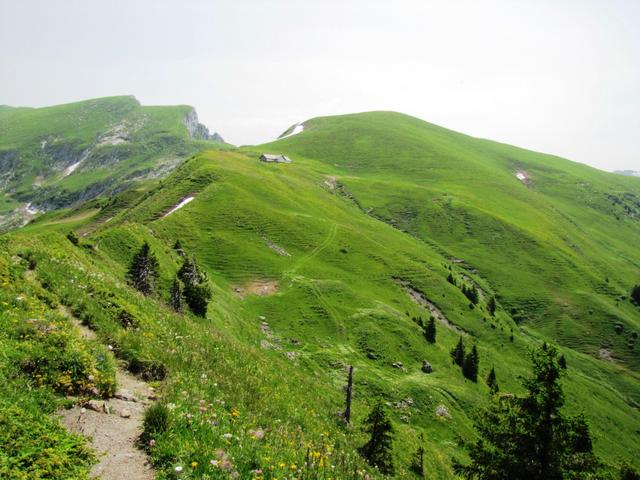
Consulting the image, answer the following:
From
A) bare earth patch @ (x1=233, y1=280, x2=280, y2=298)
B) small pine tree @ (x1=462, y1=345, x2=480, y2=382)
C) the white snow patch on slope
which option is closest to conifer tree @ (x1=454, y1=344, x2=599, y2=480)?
bare earth patch @ (x1=233, y1=280, x2=280, y2=298)

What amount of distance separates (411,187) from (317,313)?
13182 centimetres

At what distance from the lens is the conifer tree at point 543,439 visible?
19.1 m

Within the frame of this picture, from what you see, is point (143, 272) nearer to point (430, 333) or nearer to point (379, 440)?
point (379, 440)

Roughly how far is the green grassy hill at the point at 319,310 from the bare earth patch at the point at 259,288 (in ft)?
1.13

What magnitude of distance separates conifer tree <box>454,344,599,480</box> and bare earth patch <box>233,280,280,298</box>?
52583 mm

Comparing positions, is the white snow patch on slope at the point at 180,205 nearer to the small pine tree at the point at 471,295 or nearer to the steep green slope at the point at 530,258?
the small pine tree at the point at 471,295

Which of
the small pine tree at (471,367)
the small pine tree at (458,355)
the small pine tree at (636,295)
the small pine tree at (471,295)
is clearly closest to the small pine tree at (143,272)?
the small pine tree at (458,355)

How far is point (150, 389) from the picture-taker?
12.6m

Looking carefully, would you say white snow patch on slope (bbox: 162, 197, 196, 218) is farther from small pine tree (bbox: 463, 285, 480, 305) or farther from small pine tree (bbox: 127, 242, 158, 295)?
small pine tree (bbox: 463, 285, 480, 305)

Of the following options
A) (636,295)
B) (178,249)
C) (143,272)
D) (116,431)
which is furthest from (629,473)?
(636,295)

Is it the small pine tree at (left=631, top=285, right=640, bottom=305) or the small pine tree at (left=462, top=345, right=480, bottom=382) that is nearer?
the small pine tree at (left=462, top=345, right=480, bottom=382)

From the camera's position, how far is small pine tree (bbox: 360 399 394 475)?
24.2 metres

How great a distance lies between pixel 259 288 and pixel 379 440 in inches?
1920

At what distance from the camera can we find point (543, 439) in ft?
63.3
